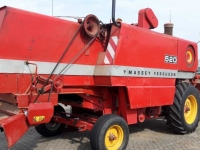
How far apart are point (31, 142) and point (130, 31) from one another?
3.06 meters

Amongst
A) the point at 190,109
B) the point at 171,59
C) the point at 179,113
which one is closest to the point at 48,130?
the point at 179,113

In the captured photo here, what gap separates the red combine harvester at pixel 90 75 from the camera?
154 inches

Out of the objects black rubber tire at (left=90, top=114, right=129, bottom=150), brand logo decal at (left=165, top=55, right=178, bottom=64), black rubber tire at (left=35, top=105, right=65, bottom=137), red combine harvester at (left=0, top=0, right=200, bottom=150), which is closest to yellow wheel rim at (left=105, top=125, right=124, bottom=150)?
red combine harvester at (left=0, top=0, right=200, bottom=150)

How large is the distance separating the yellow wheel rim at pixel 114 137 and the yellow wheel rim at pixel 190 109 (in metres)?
2.29

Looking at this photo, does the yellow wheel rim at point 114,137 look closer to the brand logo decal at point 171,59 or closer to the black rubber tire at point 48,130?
the black rubber tire at point 48,130

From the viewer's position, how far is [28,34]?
4.02 meters

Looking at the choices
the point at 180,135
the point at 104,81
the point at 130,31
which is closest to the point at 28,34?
the point at 104,81

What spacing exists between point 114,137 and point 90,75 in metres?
1.17

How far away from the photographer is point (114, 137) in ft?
15.3

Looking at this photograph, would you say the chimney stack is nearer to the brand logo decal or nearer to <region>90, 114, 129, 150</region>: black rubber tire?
the brand logo decal

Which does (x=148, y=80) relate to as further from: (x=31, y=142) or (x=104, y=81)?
(x=31, y=142)

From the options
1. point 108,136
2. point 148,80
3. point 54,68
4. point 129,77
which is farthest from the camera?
point 148,80

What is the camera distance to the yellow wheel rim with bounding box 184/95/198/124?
6491mm

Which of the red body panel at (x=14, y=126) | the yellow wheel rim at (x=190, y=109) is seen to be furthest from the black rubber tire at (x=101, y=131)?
the yellow wheel rim at (x=190, y=109)
